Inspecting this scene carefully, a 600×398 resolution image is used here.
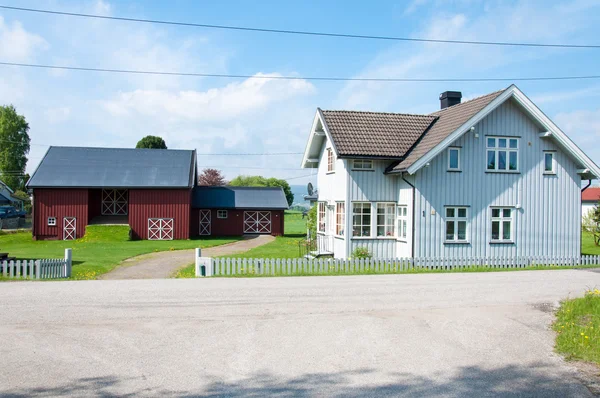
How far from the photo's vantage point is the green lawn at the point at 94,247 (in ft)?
76.8

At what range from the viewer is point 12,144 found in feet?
260

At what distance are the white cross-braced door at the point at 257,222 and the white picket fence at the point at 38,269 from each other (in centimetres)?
2652

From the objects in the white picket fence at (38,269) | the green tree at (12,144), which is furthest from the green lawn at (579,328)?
the green tree at (12,144)

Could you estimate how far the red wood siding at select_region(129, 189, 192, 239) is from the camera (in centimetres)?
4059

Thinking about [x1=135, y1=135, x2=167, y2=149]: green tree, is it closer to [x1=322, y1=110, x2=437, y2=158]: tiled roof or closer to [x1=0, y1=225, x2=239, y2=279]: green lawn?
[x1=0, y1=225, x2=239, y2=279]: green lawn

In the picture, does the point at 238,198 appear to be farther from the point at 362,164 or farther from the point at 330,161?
the point at 362,164

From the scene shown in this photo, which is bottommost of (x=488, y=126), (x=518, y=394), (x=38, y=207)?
(x=518, y=394)

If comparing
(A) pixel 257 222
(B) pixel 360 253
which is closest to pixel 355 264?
(B) pixel 360 253

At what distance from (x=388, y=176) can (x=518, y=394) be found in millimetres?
17058

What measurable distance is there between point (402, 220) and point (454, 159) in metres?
3.35

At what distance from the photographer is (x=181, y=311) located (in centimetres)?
1250

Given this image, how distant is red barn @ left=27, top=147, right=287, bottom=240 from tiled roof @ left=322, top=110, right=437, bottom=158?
748 inches

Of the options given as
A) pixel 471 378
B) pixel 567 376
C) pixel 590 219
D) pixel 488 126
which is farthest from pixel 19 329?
pixel 590 219

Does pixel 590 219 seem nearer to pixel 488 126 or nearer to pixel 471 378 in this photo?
pixel 488 126
